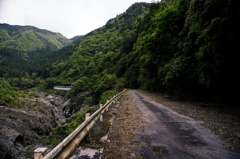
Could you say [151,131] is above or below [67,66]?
below

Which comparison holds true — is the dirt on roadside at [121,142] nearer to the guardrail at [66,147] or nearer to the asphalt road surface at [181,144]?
the asphalt road surface at [181,144]

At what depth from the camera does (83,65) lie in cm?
14500

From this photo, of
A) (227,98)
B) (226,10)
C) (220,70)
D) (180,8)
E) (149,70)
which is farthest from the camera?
(149,70)

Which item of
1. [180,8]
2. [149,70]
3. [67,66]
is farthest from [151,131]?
[67,66]

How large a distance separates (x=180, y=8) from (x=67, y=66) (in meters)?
135

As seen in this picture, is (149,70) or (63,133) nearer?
(63,133)

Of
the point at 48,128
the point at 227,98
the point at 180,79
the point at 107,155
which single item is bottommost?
the point at 48,128

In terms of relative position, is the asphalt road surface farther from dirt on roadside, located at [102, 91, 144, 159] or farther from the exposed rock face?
the exposed rock face

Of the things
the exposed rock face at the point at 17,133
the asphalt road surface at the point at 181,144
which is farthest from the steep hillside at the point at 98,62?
the asphalt road surface at the point at 181,144

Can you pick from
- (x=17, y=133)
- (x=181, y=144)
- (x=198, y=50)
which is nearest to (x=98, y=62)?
A: (x=17, y=133)

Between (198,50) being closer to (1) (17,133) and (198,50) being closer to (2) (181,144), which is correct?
(2) (181,144)

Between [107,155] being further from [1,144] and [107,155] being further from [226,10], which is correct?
A: [1,144]

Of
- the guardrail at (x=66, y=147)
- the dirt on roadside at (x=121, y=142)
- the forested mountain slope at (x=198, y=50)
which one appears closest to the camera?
the guardrail at (x=66, y=147)

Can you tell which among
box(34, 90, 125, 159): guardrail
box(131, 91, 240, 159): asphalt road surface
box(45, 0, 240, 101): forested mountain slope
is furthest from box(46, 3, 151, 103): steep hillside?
box(34, 90, 125, 159): guardrail
